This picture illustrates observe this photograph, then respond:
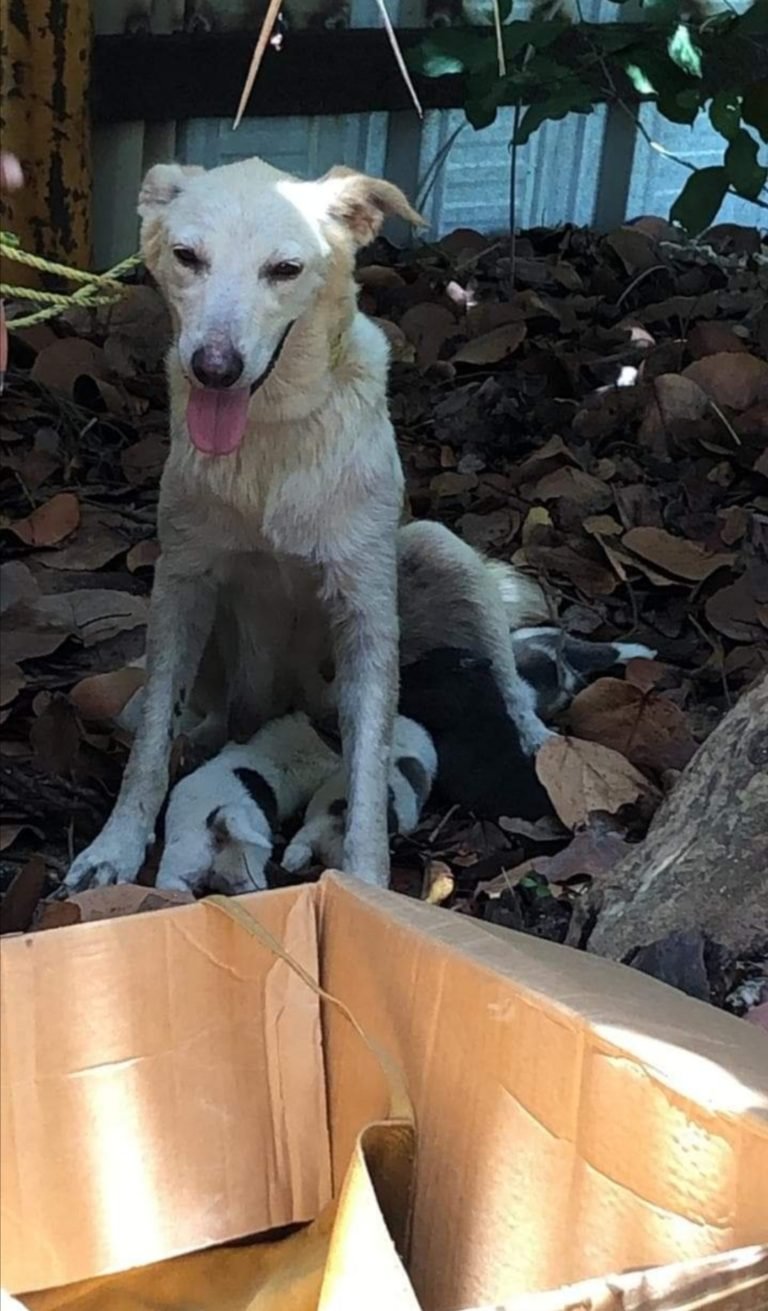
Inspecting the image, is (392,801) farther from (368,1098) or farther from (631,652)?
(368,1098)

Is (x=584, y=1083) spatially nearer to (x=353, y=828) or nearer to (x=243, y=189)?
(x=353, y=828)

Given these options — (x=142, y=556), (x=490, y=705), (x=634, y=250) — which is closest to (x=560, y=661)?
(x=490, y=705)

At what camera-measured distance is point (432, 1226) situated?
1551mm

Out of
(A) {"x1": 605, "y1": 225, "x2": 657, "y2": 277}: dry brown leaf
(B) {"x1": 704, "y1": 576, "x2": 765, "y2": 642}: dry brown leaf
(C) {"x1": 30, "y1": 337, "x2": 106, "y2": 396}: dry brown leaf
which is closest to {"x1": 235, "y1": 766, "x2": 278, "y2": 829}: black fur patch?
(B) {"x1": 704, "y1": 576, "x2": 765, "y2": 642}: dry brown leaf

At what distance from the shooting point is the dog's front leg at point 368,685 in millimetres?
2582

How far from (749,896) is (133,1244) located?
3.09ft

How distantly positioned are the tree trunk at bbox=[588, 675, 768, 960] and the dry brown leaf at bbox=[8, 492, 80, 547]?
1586mm

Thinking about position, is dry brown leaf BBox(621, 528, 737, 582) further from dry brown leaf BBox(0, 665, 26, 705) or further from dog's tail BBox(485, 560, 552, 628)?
dry brown leaf BBox(0, 665, 26, 705)

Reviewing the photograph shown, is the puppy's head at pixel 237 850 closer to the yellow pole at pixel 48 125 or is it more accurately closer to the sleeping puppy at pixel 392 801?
the sleeping puppy at pixel 392 801

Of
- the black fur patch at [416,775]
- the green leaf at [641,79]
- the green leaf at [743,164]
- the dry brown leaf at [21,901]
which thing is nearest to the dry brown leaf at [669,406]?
the green leaf at [743,164]

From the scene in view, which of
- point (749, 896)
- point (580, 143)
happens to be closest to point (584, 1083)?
point (749, 896)

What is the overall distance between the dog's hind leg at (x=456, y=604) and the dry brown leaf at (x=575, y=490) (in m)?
0.67

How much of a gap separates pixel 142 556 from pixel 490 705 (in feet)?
2.73

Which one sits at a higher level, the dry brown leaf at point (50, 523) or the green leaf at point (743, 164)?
the green leaf at point (743, 164)
